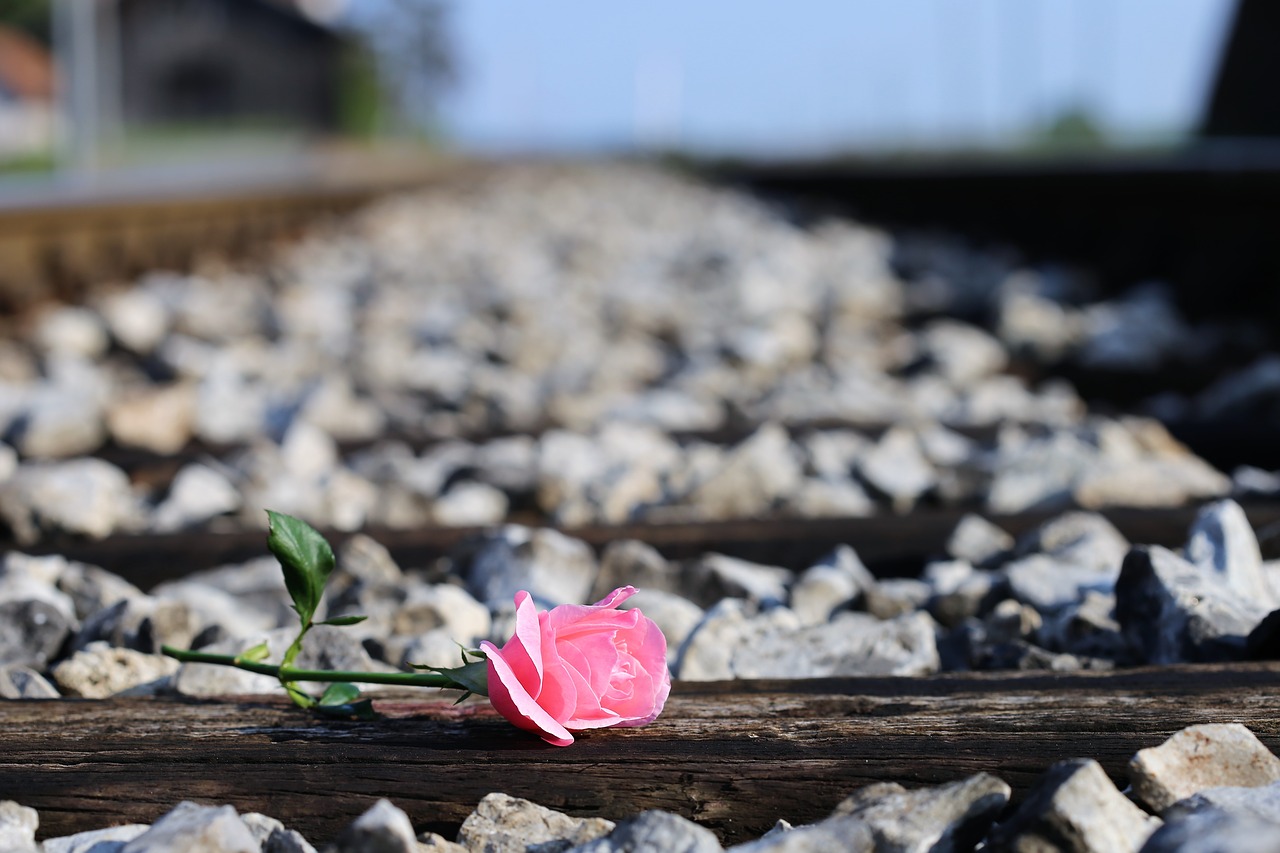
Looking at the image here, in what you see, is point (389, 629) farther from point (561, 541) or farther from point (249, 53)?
point (249, 53)

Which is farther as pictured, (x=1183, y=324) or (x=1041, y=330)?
(x=1183, y=324)

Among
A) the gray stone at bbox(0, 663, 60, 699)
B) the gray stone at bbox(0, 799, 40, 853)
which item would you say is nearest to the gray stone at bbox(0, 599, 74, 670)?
the gray stone at bbox(0, 663, 60, 699)

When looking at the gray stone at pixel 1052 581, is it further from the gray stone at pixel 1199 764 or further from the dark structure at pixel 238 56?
the dark structure at pixel 238 56

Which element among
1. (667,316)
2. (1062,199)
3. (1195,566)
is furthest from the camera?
(1062,199)

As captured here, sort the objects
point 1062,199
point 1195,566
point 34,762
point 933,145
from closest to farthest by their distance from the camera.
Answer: point 34,762
point 1195,566
point 1062,199
point 933,145

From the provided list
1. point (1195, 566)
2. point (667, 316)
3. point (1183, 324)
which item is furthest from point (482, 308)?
point (1195, 566)

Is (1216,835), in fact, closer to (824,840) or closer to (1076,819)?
(1076,819)

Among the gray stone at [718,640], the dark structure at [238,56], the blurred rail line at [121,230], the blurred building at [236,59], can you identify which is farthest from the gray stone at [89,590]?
the dark structure at [238,56]

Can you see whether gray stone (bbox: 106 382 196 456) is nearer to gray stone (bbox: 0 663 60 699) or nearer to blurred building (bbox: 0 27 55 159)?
gray stone (bbox: 0 663 60 699)
